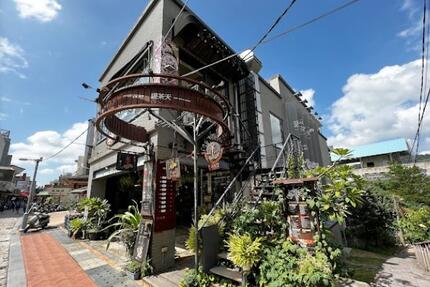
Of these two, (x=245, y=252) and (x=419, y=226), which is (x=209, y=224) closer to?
(x=245, y=252)

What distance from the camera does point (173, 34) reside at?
8.18 m

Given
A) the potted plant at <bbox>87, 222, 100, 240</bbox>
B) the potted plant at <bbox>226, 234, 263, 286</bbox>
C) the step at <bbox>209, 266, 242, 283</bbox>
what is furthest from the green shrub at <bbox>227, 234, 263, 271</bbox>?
the potted plant at <bbox>87, 222, 100, 240</bbox>

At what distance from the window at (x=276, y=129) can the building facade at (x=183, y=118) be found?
68 mm

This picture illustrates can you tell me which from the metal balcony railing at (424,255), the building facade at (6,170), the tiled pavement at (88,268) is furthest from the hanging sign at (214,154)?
the building facade at (6,170)

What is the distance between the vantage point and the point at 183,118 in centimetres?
A: 753

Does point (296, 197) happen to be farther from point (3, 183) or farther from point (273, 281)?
point (3, 183)

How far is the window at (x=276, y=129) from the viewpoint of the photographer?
488 inches

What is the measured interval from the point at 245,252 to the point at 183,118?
5003 mm

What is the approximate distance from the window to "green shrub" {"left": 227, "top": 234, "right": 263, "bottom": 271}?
878 cm

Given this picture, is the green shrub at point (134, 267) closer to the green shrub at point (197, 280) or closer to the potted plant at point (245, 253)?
the green shrub at point (197, 280)

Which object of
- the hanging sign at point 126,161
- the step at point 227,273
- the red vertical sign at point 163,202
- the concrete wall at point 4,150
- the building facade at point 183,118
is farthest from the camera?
the concrete wall at point 4,150

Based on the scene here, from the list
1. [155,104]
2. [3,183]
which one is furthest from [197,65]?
[3,183]

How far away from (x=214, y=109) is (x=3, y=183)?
39789 mm

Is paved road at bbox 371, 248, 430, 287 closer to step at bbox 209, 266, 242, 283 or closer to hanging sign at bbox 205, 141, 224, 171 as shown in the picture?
step at bbox 209, 266, 242, 283
